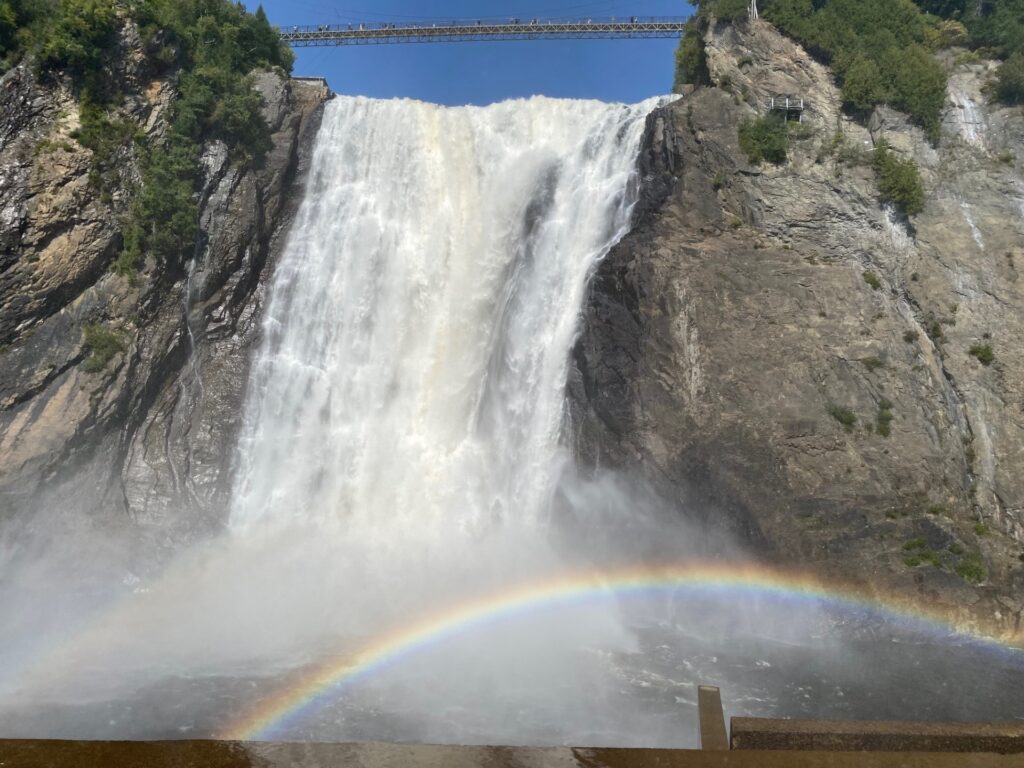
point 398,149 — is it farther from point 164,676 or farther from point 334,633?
point 164,676

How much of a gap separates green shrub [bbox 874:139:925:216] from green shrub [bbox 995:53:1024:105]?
4549mm

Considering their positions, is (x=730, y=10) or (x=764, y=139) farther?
(x=730, y=10)

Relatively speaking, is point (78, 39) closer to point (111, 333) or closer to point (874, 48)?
point (111, 333)

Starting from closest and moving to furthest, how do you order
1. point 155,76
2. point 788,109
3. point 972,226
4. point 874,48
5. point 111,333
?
point 111,333 < point 972,226 < point 788,109 < point 155,76 < point 874,48

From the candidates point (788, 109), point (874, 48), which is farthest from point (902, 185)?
point (874, 48)

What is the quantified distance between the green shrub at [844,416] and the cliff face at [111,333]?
742 inches

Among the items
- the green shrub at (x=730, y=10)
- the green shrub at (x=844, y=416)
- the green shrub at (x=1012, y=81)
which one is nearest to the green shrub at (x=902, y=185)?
the green shrub at (x=1012, y=81)

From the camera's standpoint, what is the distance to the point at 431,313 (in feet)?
88.0

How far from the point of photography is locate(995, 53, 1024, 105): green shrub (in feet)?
84.2

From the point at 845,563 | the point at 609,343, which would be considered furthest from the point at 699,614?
the point at 609,343

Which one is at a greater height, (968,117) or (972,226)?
(968,117)

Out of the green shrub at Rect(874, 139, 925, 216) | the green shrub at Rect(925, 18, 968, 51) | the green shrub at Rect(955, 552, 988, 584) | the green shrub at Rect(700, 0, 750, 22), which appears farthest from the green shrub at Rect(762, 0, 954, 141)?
the green shrub at Rect(955, 552, 988, 584)

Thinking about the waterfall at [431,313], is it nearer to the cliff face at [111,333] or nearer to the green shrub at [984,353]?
the cliff face at [111,333]

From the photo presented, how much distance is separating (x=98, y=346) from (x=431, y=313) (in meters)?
10.7
